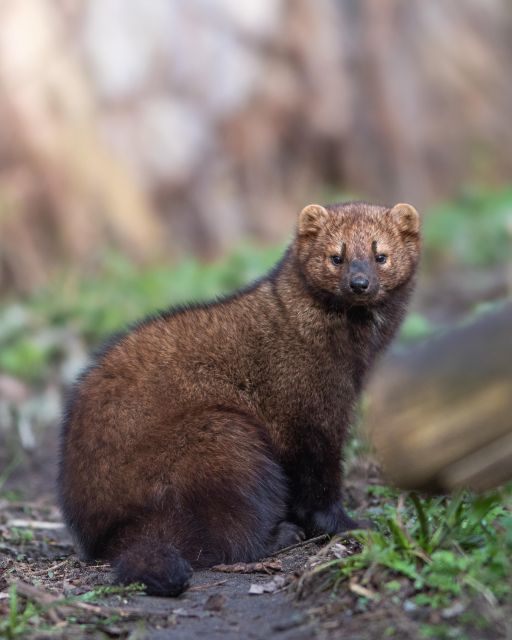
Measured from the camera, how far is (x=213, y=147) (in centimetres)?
1683

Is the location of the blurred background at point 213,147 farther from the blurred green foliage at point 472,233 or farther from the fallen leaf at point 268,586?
the fallen leaf at point 268,586

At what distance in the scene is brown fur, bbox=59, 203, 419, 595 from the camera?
18.7 ft

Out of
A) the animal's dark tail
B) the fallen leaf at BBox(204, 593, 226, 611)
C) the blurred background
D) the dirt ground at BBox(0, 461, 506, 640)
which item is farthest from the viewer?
the blurred background

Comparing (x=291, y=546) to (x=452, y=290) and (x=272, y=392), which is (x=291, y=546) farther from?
(x=452, y=290)

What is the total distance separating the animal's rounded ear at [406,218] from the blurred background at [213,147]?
16.9 ft

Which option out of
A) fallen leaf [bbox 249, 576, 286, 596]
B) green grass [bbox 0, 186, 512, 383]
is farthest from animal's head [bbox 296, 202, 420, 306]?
green grass [bbox 0, 186, 512, 383]

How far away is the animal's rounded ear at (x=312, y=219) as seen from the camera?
6.69 metres

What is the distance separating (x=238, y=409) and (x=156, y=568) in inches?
46.9

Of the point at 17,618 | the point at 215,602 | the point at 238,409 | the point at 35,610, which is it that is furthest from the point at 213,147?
the point at 17,618

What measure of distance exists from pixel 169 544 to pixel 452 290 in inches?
329

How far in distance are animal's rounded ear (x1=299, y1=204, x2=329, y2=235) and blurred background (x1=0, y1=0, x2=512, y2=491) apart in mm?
5359

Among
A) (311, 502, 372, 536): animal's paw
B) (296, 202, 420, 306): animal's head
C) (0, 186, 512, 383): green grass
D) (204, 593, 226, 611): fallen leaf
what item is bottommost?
(204, 593, 226, 611): fallen leaf

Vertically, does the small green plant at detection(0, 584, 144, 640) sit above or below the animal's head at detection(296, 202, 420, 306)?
below

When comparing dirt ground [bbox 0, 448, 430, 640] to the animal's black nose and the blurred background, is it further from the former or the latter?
the blurred background
